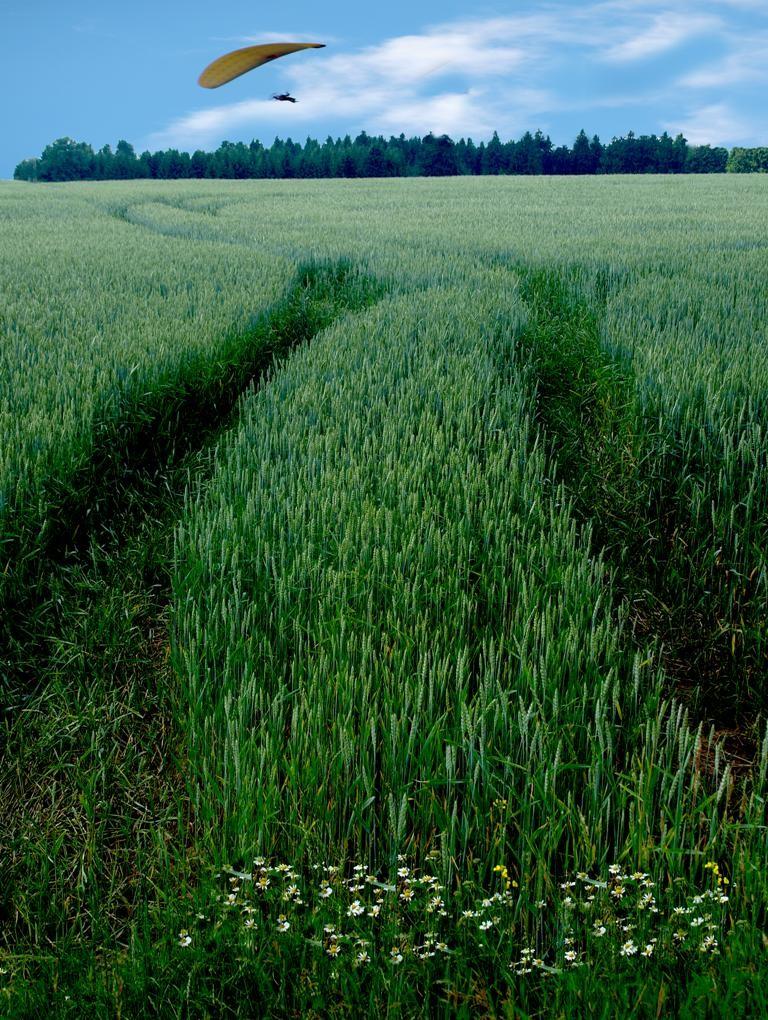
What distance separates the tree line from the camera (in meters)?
60.4

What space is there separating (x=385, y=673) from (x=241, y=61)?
1134mm

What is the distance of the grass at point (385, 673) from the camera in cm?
122

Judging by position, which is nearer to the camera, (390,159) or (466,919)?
(466,919)

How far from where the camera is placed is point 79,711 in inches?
84.1

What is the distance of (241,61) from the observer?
1205mm

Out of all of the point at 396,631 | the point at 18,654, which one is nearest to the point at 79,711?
the point at 18,654

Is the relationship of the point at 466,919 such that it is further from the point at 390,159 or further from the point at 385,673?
the point at 390,159

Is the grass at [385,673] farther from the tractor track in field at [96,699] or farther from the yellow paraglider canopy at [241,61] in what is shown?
the yellow paraglider canopy at [241,61]

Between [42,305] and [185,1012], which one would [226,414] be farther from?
[185,1012]

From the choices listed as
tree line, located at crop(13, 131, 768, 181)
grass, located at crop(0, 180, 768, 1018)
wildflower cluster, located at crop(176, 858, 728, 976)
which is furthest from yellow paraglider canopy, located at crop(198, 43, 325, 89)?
→ tree line, located at crop(13, 131, 768, 181)

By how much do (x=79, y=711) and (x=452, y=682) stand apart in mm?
1064

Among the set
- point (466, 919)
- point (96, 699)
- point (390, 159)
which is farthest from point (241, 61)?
point (390, 159)

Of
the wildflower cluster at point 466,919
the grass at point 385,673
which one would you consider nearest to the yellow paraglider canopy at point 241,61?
the grass at point 385,673

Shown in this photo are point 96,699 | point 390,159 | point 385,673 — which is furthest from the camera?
point 390,159
